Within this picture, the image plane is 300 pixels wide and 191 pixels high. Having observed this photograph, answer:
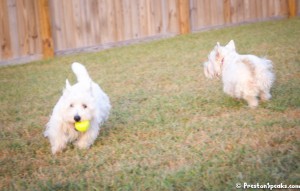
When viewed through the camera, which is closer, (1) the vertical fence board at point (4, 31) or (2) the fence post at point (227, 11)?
(1) the vertical fence board at point (4, 31)

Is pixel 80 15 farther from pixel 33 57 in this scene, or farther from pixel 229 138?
pixel 229 138

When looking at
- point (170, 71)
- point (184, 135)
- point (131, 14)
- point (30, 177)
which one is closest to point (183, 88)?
point (170, 71)

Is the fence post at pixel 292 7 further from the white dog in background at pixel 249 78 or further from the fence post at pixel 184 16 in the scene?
the white dog in background at pixel 249 78

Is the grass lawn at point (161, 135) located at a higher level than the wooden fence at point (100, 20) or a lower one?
lower

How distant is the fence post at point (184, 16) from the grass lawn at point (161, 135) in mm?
4325

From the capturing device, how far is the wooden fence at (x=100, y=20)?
1070cm

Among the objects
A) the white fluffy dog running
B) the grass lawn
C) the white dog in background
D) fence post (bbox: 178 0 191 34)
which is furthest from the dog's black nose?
fence post (bbox: 178 0 191 34)

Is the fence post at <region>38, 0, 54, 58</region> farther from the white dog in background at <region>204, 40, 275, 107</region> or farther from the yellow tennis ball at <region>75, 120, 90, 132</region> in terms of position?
the yellow tennis ball at <region>75, 120, 90, 132</region>

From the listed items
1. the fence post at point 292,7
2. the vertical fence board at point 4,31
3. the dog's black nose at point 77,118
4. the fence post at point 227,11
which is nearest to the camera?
the dog's black nose at point 77,118

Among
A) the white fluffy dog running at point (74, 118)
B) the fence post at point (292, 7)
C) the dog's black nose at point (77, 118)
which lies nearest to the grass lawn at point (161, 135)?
the white fluffy dog running at point (74, 118)

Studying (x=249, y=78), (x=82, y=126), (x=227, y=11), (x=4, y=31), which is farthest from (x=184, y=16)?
(x=82, y=126)

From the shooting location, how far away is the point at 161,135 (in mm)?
4930

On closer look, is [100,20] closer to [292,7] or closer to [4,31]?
[4,31]

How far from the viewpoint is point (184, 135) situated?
15.8 feet
